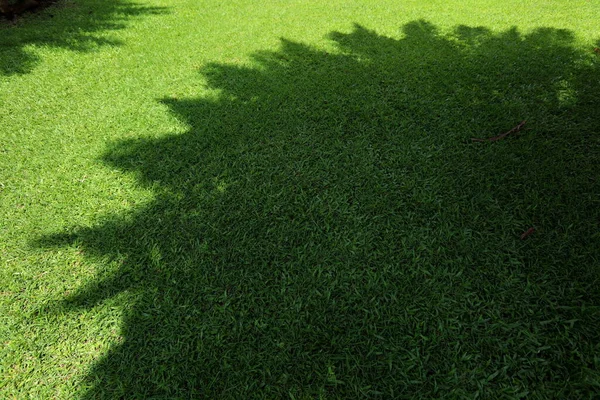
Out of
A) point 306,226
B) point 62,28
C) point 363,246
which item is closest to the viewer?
point 363,246

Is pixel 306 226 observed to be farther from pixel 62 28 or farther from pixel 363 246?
pixel 62 28

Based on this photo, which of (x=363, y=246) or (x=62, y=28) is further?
(x=62, y=28)

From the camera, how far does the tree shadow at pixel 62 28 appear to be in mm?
4727

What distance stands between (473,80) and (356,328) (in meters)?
3.35

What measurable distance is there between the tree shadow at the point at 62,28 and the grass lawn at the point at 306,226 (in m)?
0.27

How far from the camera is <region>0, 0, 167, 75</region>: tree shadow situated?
15.5 feet

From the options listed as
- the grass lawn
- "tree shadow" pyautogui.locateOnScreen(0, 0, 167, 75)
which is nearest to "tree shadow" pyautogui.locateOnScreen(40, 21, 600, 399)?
the grass lawn

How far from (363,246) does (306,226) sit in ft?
1.45

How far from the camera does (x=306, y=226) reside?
7.94 feet

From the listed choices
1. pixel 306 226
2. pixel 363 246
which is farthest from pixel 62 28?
pixel 363 246

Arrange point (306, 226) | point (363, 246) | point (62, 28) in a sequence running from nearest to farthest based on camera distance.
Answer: point (363, 246) → point (306, 226) → point (62, 28)

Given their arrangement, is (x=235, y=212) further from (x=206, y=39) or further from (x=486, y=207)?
(x=206, y=39)

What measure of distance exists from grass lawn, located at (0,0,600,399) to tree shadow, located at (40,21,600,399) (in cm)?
1

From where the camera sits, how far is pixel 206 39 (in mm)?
5285
